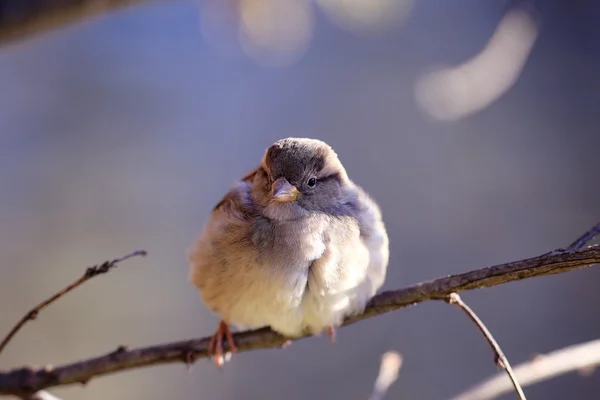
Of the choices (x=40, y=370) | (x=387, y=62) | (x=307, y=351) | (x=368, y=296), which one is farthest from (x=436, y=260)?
(x=40, y=370)

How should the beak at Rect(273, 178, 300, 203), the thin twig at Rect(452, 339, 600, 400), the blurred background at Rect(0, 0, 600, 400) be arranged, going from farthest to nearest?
the blurred background at Rect(0, 0, 600, 400), the beak at Rect(273, 178, 300, 203), the thin twig at Rect(452, 339, 600, 400)

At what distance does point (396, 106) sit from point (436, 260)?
0.84m

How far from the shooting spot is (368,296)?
5.02ft

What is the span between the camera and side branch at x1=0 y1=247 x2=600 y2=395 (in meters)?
1.11

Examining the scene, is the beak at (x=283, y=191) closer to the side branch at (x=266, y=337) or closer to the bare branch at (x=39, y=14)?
the side branch at (x=266, y=337)

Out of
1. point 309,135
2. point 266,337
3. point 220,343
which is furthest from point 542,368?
point 309,135

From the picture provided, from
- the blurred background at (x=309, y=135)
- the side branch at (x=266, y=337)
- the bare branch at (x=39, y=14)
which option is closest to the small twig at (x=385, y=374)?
the side branch at (x=266, y=337)

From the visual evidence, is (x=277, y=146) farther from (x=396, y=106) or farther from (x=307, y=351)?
(x=396, y=106)

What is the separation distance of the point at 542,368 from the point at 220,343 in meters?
0.76

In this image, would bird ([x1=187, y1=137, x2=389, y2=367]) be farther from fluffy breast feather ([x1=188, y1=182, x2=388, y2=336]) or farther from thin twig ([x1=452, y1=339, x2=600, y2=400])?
thin twig ([x1=452, y1=339, x2=600, y2=400])

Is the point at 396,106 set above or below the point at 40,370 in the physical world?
above

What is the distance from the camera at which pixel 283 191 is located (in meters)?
1.51

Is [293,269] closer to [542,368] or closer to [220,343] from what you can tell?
[220,343]

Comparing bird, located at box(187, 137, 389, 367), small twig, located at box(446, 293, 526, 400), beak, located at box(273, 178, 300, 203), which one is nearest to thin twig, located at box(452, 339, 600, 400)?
small twig, located at box(446, 293, 526, 400)
